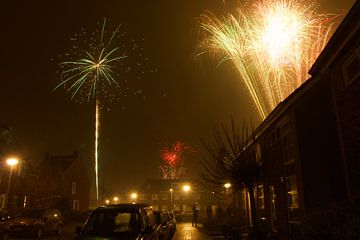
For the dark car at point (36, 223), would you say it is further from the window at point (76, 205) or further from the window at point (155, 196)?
the window at point (155, 196)

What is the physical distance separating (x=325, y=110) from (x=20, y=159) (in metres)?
32.5

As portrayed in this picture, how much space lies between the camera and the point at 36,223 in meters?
18.6

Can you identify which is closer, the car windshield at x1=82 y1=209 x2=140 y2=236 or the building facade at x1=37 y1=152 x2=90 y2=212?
the car windshield at x1=82 y1=209 x2=140 y2=236

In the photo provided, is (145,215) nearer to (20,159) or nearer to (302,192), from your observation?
(302,192)

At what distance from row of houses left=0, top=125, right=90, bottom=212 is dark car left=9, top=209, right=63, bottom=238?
7.40 metres

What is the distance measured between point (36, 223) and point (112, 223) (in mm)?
12351

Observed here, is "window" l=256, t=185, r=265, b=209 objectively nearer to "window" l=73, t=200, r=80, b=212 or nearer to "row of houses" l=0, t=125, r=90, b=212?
"row of houses" l=0, t=125, r=90, b=212

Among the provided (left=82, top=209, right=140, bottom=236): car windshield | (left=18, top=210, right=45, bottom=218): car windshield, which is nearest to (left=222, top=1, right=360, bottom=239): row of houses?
(left=82, top=209, right=140, bottom=236): car windshield

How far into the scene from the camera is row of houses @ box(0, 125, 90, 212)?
33.3 meters

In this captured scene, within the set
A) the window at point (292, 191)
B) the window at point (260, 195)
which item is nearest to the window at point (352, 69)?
the window at point (292, 191)

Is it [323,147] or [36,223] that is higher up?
[323,147]

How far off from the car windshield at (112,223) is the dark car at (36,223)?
1172cm

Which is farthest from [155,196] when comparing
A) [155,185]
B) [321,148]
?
[321,148]

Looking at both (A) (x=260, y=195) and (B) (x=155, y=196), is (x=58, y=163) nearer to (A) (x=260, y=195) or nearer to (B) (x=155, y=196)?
(B) (x=155, y=196)
